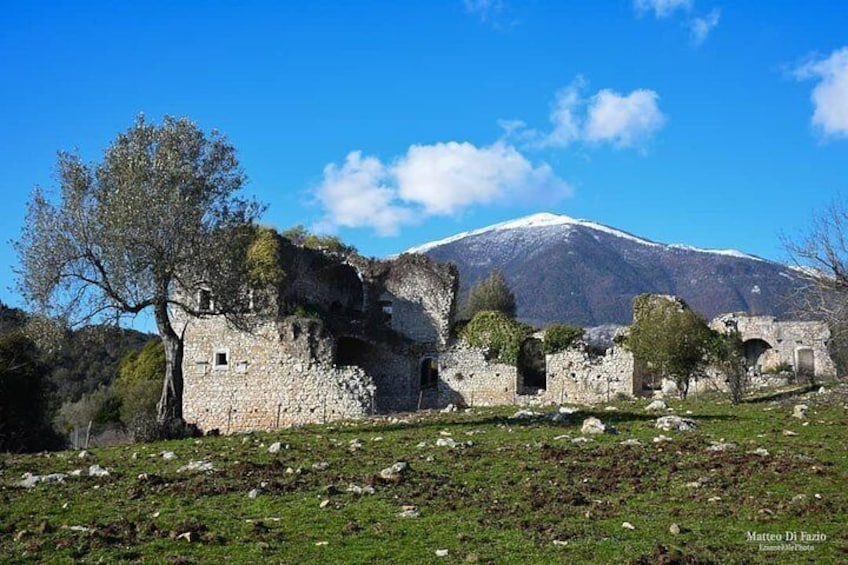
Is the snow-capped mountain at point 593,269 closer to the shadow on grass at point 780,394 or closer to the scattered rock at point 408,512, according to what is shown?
the shadow on grass at point 780,394

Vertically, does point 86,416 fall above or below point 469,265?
below

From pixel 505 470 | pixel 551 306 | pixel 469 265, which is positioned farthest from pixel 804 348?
pixel 469 265

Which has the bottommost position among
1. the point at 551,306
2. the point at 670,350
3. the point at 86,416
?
the point at 86,416

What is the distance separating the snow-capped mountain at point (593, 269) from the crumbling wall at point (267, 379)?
254 ft

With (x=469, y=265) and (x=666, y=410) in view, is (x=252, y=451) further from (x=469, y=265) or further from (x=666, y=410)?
(x=469, y=265)

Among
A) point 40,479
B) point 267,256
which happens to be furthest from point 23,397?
point 40,479

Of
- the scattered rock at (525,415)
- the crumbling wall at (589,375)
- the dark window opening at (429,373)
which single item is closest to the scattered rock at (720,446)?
the scattered rock at (525,415)

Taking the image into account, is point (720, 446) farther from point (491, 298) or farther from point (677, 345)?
point (491, 298)

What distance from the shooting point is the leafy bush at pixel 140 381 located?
51000mm

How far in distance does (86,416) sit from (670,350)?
39.6 metres

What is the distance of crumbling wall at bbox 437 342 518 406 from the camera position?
41.8 m

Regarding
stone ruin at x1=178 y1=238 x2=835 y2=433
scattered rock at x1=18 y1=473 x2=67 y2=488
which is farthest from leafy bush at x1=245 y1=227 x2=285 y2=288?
scattered rock at x1=18 y1=473 x2=67 y2=488

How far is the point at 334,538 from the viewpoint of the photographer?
10922 millimetres

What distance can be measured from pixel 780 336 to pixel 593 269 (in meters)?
90.4
